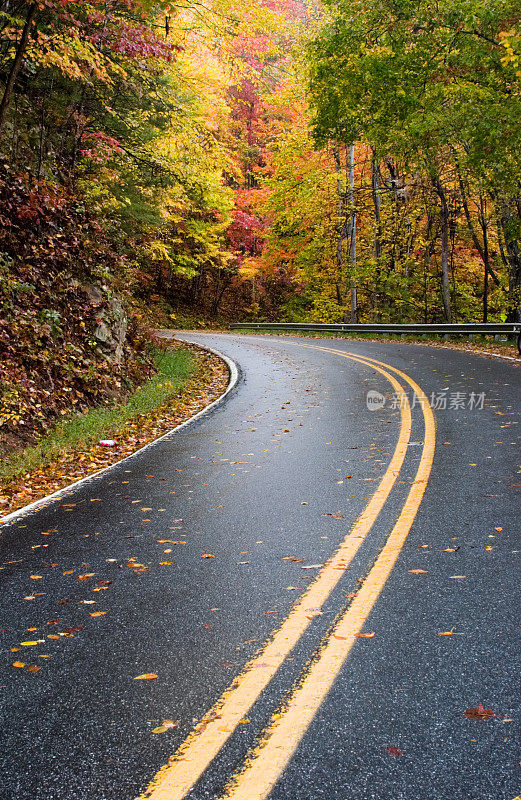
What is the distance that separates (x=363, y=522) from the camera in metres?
5.11

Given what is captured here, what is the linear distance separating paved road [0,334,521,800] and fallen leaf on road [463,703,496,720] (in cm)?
2

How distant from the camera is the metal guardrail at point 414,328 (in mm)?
19920

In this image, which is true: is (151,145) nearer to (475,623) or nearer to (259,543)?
(259,543)

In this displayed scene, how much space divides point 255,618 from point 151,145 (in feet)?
45.5

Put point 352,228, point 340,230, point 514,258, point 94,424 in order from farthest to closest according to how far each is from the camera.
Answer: point 340,230
point 352,228
point 514,258
point 94,424

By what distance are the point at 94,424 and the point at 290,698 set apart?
7.58m

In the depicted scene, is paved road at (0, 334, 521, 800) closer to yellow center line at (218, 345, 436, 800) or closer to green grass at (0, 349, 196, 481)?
yellow center line at (218, 345, 436, 800)

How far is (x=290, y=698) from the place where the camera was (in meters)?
2.80

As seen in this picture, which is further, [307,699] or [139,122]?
[139,122]

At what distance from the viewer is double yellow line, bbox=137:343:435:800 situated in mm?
2320

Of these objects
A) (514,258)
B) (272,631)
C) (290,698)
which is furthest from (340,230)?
(290,698)

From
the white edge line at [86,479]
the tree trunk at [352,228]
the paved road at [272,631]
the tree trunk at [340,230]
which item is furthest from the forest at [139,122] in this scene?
the paved road at [272,631]

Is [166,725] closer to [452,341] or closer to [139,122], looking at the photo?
[139,122]

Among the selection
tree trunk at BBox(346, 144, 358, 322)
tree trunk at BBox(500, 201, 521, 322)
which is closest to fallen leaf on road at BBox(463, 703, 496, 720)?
tree trunk at BBox(500, 201, 521, 322)
